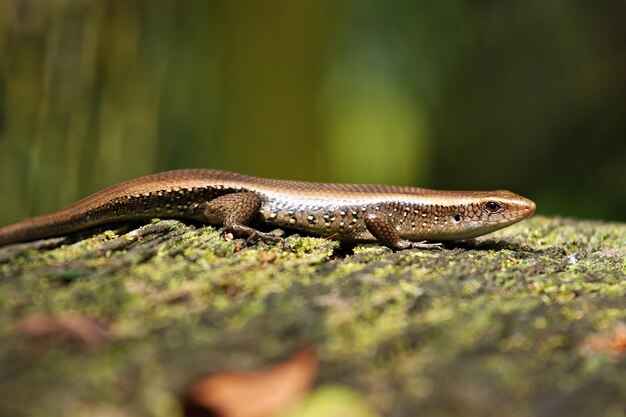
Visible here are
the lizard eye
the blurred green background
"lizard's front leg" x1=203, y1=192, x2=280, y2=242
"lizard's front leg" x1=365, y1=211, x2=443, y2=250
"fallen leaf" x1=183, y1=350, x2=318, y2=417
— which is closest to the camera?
"fallen leaf" x1=183, y1=350, x2=318, y2=417

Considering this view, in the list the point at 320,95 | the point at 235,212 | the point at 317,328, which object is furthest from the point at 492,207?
the point at 317,328

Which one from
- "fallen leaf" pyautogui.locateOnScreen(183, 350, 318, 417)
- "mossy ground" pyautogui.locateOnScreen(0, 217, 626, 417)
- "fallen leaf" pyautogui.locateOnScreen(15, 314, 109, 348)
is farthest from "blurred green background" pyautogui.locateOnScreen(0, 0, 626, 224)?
"fallen leaf" pyautogui.locateOnScreen(183, 350, 318, 417)

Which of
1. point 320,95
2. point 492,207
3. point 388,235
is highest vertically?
point 320,95

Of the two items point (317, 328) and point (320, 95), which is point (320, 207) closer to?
point (320, 95)

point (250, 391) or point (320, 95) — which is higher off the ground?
point (320, 95)

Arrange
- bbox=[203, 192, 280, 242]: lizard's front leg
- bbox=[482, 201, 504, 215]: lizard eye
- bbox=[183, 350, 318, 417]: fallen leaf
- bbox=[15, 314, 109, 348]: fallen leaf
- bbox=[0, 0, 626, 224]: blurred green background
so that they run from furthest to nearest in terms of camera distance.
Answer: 1. bbox=[482, 201, 504, 215]: lizard eye
2. bbox=[0, 0, 626, 224]: blurred green background
3. bbox=[203, 192, 280, 242]: lizard's front leg
4. bbox=[15, 314, 109, 348]: fallen leaf
5. bbox=[183, 350, 318, 417]: fallen leaf

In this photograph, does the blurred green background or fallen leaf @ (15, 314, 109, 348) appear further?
the blurred green background

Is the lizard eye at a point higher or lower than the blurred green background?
lower

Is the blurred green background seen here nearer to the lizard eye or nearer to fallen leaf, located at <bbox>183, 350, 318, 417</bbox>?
the lizard eye
